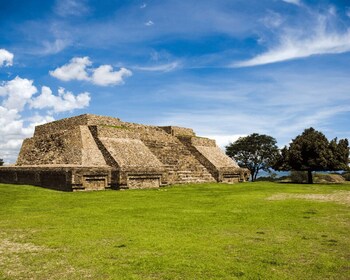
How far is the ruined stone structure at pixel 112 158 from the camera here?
19609 millimetres

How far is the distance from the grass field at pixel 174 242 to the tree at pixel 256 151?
4302 centimetres

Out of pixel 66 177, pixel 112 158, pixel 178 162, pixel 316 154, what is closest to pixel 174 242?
pixel 66 177

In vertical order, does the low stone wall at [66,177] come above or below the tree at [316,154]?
below

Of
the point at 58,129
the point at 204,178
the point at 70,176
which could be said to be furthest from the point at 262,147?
the point at 70,176

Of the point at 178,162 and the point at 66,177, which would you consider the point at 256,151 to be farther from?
the point at 66,177

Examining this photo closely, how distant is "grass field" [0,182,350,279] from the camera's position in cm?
516

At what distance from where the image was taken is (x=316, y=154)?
32.5 meters

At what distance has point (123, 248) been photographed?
6.40 metres

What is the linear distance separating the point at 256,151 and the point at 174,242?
49466 mm

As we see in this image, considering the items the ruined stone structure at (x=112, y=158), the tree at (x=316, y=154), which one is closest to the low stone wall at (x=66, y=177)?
the ruined stone structure at (x=112, y=158)

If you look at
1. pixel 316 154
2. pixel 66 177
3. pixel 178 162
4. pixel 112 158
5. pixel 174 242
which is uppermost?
pixel 316 154

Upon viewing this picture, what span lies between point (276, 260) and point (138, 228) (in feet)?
12.1

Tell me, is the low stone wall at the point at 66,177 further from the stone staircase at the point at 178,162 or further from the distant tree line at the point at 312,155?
the distant tree line at the point at 312,155

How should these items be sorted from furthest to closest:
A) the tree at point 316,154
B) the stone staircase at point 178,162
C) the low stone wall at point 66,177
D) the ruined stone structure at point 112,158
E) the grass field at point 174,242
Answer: the tree at point 316,154, the stone staircase at point 178,162, the ruined stone structure at point 112,158, the low stone wall at point 66,177, the grass field at point 174,242
